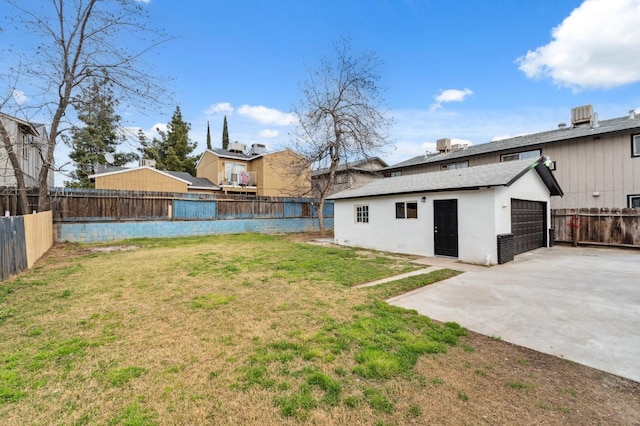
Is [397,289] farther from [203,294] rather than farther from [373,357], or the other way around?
[203,294]

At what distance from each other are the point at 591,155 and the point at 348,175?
15.4 metres

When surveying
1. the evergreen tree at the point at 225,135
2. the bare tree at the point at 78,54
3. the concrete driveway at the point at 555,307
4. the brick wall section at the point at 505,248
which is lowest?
the concrete driveway at the point at 555,307

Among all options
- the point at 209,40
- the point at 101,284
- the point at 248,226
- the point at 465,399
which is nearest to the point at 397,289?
the point at 465,399

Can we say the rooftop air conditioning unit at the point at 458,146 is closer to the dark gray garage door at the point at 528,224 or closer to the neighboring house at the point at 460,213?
the neighboring house at the point at 460,213

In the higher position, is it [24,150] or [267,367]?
[24,150]

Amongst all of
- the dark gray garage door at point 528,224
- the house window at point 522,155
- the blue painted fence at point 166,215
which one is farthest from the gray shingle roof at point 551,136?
the blue painted fence at point 166,215

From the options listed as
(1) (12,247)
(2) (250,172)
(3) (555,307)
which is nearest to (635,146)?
(3) (555,307)

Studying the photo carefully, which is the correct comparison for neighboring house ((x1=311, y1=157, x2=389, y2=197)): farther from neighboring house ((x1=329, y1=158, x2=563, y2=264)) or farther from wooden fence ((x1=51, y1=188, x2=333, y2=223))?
neighboring house ((x1=329, y1=158, x2=563, y2=264))

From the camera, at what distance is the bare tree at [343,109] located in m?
16.6

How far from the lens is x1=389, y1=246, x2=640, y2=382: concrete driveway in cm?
344

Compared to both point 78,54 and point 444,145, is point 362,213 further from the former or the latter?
point 78,54

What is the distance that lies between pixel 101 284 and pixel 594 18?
60.0 ft

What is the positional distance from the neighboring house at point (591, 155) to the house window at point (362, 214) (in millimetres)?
9756

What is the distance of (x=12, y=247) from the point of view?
697 cm
